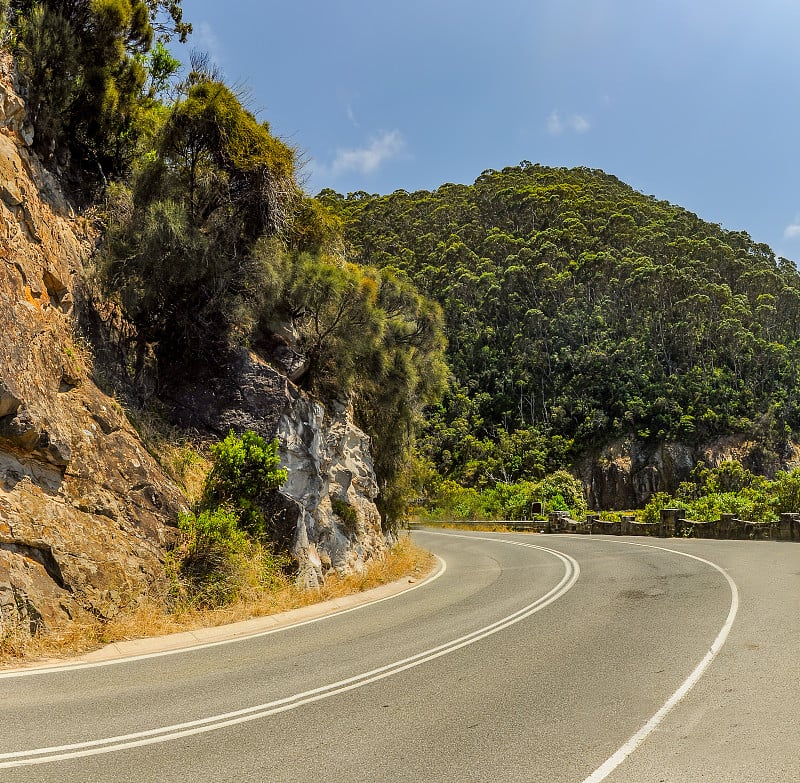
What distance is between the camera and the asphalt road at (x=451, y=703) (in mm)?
4254

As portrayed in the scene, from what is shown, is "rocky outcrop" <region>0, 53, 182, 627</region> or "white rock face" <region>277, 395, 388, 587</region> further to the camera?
"white rock face" <region>277, 395, 388, 587</region>

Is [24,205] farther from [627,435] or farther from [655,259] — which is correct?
[655,259]

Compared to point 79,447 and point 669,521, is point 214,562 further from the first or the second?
point 669,521

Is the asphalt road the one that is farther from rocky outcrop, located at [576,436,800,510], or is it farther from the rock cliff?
rocky outcrop, located at [576,436,800,510]

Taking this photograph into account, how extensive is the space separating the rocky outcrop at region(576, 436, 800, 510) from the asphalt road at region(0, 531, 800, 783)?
5765cm

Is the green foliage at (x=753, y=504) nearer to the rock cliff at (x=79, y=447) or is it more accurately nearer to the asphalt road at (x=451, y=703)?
the asphalt road at (x=451, y=703)

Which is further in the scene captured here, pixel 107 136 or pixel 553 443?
pixel 553 443

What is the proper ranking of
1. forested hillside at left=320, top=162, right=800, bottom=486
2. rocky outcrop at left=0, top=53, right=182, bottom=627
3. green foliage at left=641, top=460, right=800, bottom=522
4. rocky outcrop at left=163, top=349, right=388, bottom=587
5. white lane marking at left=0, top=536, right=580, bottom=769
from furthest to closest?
forested hillside at left=320, top=162, right=800, bottom=486 < green foliage at left=641, top=460, right=800, bottom=522 < rocky outcrop at left=163, top=349, right=388, bottom=587 < rocky outcrop at left=0, top=53, right=182, bottom=627 < white lane marking at left=0, top=536, right=580, bottom=769

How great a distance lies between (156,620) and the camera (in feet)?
28.8

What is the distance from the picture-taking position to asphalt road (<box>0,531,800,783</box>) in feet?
14.0

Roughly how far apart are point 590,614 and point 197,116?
12680 millimetres

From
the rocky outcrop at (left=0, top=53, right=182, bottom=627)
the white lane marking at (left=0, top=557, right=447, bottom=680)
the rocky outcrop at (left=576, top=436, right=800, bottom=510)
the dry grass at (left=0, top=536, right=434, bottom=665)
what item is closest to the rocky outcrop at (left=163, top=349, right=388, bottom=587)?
the dry grass at (left=0, top=536, right=434, bottom=665)

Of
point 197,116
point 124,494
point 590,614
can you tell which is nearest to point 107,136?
point 197,116

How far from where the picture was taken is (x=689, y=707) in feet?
17.4
